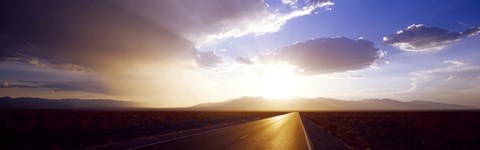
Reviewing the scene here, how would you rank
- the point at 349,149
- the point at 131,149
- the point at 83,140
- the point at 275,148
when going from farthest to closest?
1. the point at 83,140
2. the point at 349,149
3. the point at 275,148
4. the point at 131,149

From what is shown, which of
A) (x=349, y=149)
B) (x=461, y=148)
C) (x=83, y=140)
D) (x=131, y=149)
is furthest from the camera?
(x=461, y=148)

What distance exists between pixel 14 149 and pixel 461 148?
23406 millimetres

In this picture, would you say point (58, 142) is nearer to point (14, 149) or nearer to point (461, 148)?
point (14, 149)

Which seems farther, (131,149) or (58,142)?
(58,142)

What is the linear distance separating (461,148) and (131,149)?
61.2ft

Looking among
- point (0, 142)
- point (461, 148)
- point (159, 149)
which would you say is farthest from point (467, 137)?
point (0, 142)

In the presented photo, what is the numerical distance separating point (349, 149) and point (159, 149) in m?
9.43

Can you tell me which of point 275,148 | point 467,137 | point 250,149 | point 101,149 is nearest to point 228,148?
point 250,149

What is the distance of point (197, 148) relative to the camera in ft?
45.8

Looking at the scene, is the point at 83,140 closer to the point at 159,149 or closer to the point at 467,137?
the point at 159,149

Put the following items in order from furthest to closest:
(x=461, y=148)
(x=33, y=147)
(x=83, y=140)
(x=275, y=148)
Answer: (x=461, y=148) → (x=83, y=140) → (x=33, y=147) → (x=275, y=148)

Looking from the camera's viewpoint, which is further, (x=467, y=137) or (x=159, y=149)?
(x=467, y=137)

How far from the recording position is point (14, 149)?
607 inches

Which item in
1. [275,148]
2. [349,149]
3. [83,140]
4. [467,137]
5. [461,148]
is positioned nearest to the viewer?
[275,148]
